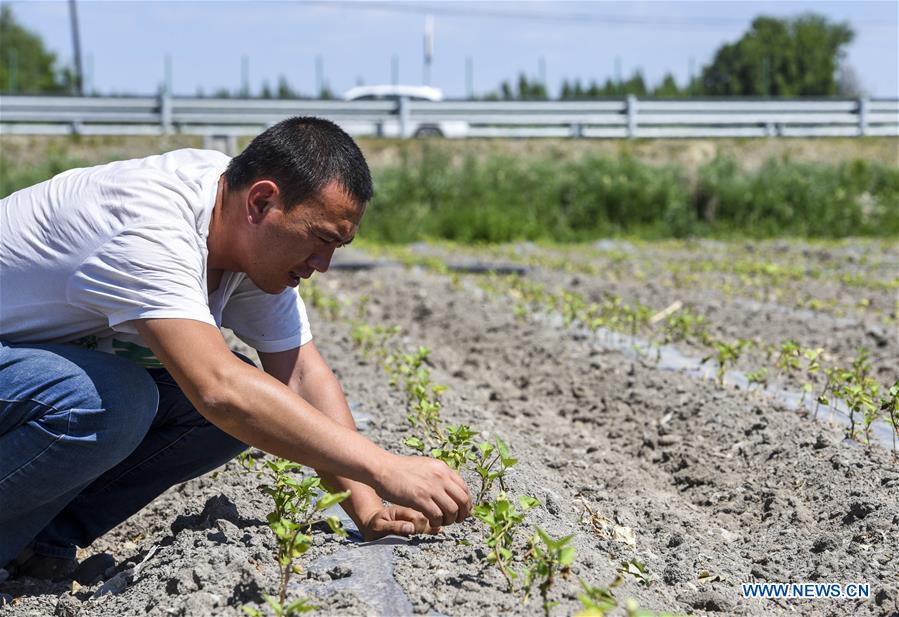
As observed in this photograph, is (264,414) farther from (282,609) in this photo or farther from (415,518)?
(415,518)

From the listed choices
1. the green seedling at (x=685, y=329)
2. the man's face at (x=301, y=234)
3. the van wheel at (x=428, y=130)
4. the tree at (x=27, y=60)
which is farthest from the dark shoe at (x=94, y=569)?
the tree at (x=27, y=60)

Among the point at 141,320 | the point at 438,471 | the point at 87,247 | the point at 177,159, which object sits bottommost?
the point at 438,471

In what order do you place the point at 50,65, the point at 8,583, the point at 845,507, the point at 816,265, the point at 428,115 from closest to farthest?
the point at 8,583, the point at 845,507, the point at 816,265, the point at 428,115, the point at 50,65

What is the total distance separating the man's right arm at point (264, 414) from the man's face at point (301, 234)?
13.2 inches

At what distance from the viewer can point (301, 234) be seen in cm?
257

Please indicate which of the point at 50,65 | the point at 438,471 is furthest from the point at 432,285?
the point at 50,65

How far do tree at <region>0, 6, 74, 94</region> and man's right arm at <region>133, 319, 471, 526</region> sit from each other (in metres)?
52.1

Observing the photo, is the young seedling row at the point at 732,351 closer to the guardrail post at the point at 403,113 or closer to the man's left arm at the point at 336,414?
the man's left arm at the point at 336,414

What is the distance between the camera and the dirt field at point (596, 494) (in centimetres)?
→ 252

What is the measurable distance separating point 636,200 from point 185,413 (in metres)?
12.7

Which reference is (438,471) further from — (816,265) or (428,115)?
(428,115)

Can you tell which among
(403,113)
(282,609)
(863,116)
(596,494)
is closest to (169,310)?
(282,609)

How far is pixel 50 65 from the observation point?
205 feet

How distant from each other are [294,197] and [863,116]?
1934 centimetres
